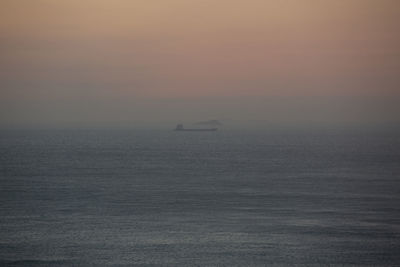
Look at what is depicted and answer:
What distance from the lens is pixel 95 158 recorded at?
4269 inches

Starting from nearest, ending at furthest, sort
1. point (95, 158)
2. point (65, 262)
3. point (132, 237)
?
point (65, 262) < point (132, 237) < point (95, 158)

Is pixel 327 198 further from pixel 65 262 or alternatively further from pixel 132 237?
pixel 65 262

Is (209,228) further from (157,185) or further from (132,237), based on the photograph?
(157,185)

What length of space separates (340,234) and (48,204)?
84.4 ft

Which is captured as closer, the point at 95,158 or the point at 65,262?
the point at 65,262

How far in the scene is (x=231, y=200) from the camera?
196ft

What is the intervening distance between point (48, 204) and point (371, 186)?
32.4 m

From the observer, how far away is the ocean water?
125 feet

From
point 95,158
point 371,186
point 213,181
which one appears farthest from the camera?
point 95,158

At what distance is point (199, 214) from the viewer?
51.5 m

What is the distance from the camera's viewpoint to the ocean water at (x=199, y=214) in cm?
3822

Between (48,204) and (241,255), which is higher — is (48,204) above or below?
above

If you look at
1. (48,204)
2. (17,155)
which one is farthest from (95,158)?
(48,204)

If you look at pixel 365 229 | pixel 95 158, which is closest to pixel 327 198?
pixel 365 229
